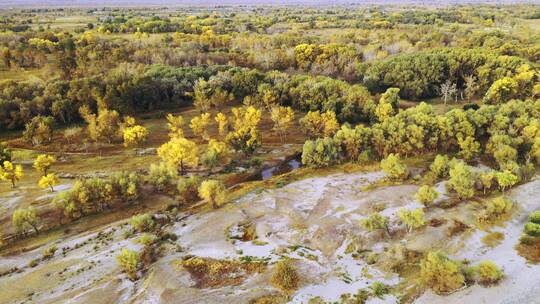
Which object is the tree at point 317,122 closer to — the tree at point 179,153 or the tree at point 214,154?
the tree at point 214,154

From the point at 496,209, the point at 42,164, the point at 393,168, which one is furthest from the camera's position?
the point at 42,164

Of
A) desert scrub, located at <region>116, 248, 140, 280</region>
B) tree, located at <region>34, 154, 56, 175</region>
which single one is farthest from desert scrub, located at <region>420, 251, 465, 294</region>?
tree, located at <region>34, 154, 56, 175</region>

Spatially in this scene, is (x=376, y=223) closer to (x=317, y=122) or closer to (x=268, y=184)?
(x=268, y=184)

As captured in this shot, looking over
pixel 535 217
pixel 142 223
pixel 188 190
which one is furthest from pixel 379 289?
pixel 188 190

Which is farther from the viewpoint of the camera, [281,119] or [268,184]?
[281,119]

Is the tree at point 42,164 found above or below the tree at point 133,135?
below

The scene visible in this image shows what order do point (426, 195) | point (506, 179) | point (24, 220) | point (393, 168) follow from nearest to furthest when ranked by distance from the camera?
point (24, 220) → point (426, 195) → point (506, 179) → point (393, 168)

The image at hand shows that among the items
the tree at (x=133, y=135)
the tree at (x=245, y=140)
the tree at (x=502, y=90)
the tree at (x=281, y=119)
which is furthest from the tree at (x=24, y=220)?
the tree at (x=502, y=90)

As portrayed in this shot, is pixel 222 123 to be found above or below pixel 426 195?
above
